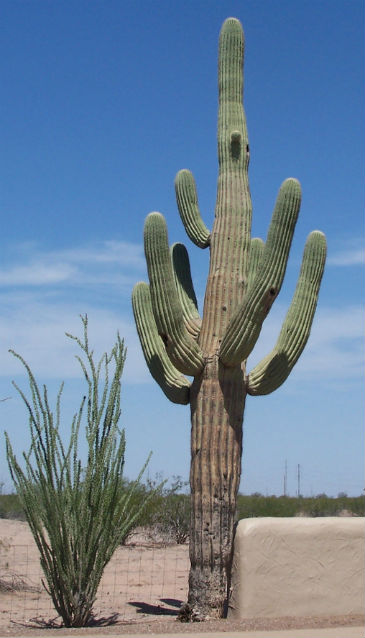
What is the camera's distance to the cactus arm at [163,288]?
849 cm

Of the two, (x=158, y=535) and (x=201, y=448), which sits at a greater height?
(x=201, y=448)

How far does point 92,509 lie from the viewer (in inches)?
327

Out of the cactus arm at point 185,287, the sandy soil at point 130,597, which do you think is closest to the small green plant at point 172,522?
the sandy soil at point 130,597

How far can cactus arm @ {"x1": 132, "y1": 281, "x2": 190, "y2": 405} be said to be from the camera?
912 cm

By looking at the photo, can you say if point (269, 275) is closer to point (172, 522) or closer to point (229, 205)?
point (229, 205)

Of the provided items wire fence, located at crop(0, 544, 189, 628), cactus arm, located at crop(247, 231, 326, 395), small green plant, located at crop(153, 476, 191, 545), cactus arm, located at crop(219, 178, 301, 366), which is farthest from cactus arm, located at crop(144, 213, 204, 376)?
small green plant, located at crop(153, 476, 191, 545)

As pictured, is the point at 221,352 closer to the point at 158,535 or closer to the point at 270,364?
the point at 270,364

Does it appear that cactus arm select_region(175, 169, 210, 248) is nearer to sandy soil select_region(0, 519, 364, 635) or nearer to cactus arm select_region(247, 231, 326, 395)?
cactus arm select_region(247, 231, 326, 395)

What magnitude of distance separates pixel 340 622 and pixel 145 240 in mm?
4252

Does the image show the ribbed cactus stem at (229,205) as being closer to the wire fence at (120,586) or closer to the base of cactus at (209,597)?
the base of cactus at (209,597)

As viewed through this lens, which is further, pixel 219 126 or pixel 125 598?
pixel 125 598

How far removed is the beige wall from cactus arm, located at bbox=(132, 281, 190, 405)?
165 centimetres

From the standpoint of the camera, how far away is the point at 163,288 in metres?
8.48

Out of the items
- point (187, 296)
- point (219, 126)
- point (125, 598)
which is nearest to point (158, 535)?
point (125, 598)
